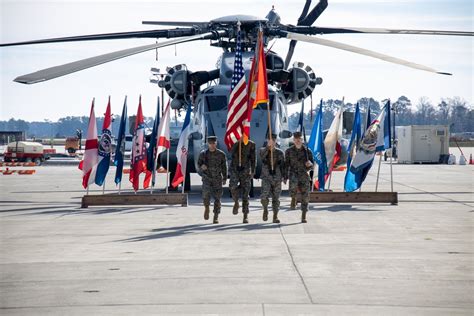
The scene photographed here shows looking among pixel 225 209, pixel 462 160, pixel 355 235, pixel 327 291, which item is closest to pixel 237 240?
pixel 355 235

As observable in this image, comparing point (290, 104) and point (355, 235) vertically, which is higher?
point (290, 104)

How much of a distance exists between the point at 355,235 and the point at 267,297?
642cm

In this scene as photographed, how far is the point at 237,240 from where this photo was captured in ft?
→ 48.6

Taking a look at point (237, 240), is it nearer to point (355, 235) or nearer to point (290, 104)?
point (355, 235)

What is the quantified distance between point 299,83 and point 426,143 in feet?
122

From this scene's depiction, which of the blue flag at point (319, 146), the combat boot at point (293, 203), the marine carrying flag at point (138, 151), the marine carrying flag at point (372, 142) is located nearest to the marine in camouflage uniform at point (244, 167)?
the combat boot at point (293, 203)

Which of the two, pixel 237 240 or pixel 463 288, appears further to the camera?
pixel 237 240

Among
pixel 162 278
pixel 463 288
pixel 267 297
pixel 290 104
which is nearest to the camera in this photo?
pixel 267 297

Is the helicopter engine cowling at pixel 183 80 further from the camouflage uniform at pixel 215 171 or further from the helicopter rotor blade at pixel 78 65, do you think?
the camouflage uniform at pixel 215 171

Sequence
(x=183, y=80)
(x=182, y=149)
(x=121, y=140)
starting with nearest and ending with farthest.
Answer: (x=182, y=149) < (x=121, y=140) < (x=183, y=80)

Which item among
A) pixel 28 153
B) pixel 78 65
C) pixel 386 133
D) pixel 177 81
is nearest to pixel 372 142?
pixel 386 133

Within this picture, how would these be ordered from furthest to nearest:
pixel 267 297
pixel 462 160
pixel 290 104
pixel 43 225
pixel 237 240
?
pixel 462 160, pixel 290 104, pixel 43 225, pixel 237 240, pixel 267 297

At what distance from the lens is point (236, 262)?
1216cm

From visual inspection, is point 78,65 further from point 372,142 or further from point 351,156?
point 351,156
